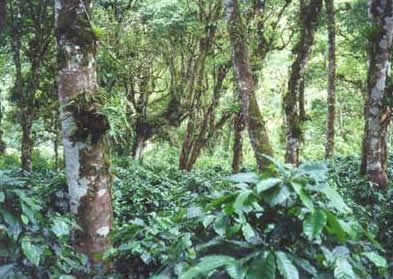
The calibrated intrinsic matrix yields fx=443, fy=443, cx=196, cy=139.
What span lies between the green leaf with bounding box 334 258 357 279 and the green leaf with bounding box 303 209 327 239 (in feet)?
0.54

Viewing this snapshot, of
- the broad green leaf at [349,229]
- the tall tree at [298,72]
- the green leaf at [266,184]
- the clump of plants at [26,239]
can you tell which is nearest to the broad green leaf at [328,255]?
the broad green leaf at [349,229]

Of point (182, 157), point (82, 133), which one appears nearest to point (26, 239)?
point (82, 133)

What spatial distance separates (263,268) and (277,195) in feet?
1.04

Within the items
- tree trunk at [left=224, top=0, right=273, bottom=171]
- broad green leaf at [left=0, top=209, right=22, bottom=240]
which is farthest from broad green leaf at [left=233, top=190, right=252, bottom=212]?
tree trunk at [left=224, top=0, right=273, bottom=171]

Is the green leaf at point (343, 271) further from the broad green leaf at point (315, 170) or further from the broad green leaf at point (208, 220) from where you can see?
the broad green leaf at point (208, 220)

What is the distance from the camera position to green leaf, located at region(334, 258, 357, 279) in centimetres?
177

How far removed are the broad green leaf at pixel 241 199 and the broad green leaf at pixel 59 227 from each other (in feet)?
4.17

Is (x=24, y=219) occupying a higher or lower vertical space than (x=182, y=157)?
higher

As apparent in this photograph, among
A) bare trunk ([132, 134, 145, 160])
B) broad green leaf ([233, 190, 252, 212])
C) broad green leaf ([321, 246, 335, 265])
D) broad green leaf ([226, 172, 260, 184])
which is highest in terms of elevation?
broad green leaf ([226, 172, 260, 184])

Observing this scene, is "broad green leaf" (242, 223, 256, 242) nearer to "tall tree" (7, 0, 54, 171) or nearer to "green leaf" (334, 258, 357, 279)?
"green leaf" (334, 258, 357, 279)


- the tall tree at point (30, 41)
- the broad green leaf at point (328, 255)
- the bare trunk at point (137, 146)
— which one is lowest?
the bare trunk at point (137, 146)

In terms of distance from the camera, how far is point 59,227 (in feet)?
8.70

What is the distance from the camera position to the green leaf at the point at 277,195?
1.84 m

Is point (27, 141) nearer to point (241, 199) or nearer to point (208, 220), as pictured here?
point (208, 220)
